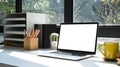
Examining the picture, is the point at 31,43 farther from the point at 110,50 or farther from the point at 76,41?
the point at 110,50

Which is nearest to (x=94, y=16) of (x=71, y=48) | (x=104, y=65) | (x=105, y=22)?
(x=105, y=22)

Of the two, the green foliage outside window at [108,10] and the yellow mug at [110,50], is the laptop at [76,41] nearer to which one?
the yellow mug at [110,50]

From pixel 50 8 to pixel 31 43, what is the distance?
0.58m

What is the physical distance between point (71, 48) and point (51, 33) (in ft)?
1.47

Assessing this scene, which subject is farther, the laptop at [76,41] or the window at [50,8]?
the window at [50,8]

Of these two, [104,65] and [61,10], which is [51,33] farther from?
[104,65]

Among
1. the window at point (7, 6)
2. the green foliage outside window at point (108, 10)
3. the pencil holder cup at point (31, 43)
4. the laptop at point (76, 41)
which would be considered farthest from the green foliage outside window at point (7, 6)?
the green foliage outside window at point (108, 10)

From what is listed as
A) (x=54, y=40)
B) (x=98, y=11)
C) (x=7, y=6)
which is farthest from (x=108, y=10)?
(x=7, y=6)

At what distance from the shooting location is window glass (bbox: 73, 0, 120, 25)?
1.93 meters

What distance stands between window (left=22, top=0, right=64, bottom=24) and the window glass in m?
0.18

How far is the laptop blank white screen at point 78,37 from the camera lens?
1640mm

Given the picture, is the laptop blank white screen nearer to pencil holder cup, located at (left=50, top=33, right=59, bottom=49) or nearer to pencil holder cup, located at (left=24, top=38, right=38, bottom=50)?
pencil holder cup, located at (left=50, top=33, right=59, bottom=49)

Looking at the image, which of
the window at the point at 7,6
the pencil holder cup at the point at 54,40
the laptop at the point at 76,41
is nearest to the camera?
the laptop at the point at 76,41

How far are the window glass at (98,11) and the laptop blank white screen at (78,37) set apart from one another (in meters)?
0.32
